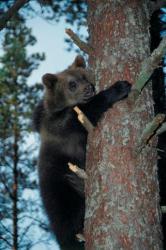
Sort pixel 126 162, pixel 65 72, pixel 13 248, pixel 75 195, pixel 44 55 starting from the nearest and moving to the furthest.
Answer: pixel 126 162
pixel 75 195
pixel 65 72
pixel 13 248
pixel 44 55

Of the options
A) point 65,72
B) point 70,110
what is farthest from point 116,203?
point 65,72

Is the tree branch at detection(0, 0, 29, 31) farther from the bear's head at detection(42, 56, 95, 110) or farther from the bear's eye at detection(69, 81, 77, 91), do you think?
the bear's eye at detection(69, 81, 77, 91)

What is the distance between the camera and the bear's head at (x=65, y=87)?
7.54m

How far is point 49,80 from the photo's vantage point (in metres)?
7.82

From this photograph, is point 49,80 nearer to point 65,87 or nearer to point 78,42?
point 65,87

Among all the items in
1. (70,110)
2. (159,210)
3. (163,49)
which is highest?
(70,110)

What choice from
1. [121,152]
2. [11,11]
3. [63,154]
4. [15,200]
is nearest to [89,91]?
[63,154]

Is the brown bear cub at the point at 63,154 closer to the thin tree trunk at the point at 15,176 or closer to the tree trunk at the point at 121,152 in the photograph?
the tree trunk at the point at 121,152

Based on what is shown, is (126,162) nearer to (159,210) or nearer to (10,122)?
(159,210)

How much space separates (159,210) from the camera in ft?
15.0

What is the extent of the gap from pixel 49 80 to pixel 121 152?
3.42 m

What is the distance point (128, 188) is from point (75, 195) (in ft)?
7.78

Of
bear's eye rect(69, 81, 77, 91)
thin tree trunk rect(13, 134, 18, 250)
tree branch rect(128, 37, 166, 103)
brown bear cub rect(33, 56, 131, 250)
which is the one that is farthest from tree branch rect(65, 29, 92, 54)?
thin tree trunk rect(13, 134, 18, 250)

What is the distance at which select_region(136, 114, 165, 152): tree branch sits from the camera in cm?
429
